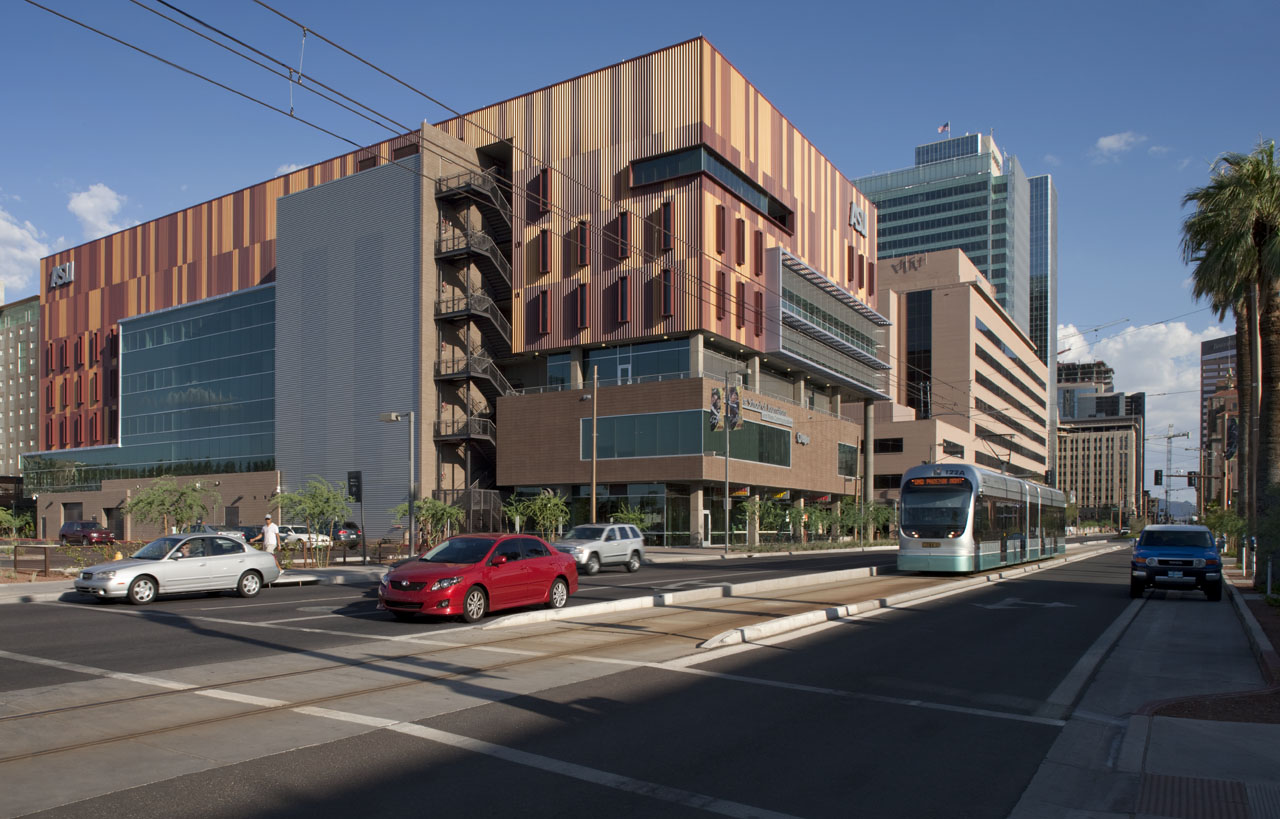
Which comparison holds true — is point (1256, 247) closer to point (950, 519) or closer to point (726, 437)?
point (950, 519)

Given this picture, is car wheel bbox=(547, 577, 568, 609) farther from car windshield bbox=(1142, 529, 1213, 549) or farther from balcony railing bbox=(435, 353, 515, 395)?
balcony railing bbox=(435, 353, 515, 395)

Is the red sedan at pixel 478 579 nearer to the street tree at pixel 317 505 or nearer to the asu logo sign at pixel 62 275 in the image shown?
the street tree at pixel 317 505

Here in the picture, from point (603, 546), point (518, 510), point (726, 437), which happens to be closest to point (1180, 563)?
point (603, 546)

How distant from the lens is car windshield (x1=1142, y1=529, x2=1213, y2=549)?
77.4 feet

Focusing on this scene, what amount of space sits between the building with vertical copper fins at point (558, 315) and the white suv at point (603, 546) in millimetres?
16089

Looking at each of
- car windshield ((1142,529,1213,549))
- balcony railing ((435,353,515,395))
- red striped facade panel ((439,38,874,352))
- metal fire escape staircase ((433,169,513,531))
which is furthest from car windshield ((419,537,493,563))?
balcony railing ((435,353,515,395))

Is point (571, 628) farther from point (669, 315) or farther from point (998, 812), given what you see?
point (669, 315)

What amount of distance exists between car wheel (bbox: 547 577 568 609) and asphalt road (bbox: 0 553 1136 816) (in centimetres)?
215

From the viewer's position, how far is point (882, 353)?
89.9 m

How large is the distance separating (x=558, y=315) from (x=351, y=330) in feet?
47.4

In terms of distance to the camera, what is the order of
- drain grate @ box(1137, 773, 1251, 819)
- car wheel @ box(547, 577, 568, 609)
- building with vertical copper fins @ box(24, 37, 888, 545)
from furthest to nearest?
building with vertical copper fins @ box(24, 37, 888, 545) < car wheel @ box(547, 577, 568, 609) < drain grate @ box(1137, 773, 1251, 819)

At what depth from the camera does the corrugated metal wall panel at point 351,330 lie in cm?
5894

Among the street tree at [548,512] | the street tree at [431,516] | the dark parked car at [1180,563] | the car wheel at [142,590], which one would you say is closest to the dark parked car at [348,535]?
the street tree at [431,516]

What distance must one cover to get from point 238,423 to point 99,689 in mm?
65559
